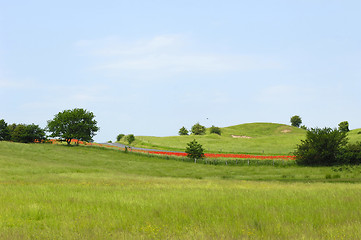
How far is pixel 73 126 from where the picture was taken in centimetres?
7662

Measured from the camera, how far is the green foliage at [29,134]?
79000 millimetres

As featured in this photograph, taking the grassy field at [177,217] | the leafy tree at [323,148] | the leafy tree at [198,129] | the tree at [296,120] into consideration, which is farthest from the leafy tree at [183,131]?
the grassy field at [177,217]

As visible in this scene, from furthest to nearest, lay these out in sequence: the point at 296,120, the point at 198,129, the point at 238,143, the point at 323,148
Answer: the point at 296,120, the point at 198,129, the point at 238,143, the point at 323,148

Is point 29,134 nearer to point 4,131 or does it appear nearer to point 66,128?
point 66,128

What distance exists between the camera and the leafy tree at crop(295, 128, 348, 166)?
1874 inches

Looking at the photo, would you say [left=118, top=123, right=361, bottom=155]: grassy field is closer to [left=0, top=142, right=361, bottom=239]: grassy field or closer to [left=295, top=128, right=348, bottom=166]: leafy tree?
[left=295, top=128, right=348, bottom=166]: leafy tree

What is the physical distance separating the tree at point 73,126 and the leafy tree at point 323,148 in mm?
49402

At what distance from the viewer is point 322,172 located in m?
42.1

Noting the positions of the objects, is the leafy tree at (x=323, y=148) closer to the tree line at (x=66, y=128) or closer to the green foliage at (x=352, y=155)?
the green foliage at (x=352, y=155)

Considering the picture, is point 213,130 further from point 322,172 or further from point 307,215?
point 307,215

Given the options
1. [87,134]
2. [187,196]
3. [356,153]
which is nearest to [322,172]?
[356,153]

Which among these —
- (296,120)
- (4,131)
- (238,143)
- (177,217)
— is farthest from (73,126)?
(296,120)

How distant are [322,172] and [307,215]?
3496cm

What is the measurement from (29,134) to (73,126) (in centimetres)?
1137
